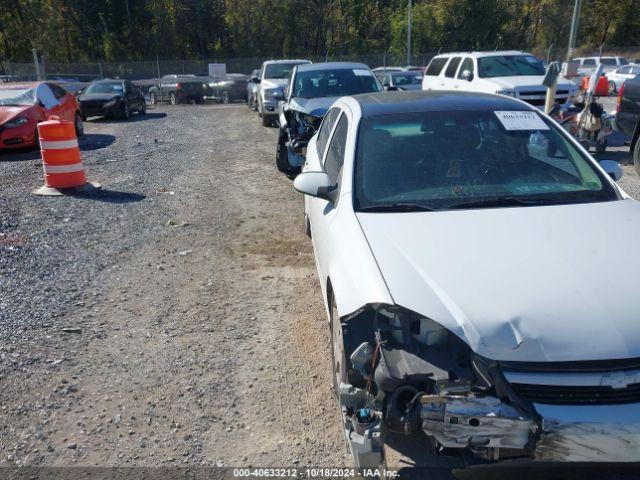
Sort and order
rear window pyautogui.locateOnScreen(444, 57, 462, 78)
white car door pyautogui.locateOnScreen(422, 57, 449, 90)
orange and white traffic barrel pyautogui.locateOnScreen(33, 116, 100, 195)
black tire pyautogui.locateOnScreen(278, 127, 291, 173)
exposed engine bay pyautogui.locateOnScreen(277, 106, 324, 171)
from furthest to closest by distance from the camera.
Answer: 1. white car door pyautogui.locateOnScreen(422, 57, 449, 90)
2. rear window pyautogui.locateOnScreen(444, 57, 462, 78)
3. black tire pyautogui.locateOnScreen(278, 127, 291, 173)
4. exposed engine bay pyautogui.locateOnScreen(277, 106, 324, 171)
5. orange and white traffic barrel pyautogui.locateOnScreen(33, 116, 100, 195)

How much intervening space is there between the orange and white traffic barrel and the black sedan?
11874mm

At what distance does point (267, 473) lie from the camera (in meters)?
2.97

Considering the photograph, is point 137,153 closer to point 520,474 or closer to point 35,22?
point 520,474

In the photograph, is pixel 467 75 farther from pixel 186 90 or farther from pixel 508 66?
pixel 186 90

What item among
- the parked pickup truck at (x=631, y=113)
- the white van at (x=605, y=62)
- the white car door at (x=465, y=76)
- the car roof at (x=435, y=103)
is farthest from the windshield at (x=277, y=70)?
the white van at (x=605, y=62)

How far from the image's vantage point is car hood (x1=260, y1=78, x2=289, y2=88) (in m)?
17.0

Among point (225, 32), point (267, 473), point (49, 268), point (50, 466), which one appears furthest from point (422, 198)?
point (225, 32)

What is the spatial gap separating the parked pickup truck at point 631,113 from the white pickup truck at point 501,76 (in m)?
2.17

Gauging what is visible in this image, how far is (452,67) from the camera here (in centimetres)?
1450

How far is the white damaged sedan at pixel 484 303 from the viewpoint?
238cm

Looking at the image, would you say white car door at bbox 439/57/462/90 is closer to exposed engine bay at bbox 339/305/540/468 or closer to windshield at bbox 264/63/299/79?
windshield at bbox 264/63/299/79

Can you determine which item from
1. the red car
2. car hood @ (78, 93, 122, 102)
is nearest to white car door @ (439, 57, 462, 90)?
the red car

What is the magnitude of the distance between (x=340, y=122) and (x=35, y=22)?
4849 cm

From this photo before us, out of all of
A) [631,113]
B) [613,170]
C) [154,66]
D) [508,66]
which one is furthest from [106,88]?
[154,66]
